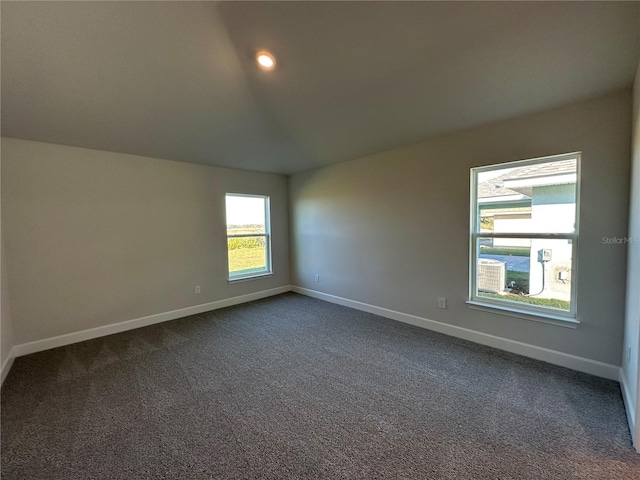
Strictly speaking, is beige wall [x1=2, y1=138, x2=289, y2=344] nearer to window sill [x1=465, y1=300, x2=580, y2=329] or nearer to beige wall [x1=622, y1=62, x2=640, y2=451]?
window sill [x1=465, y1=300, x2=580, y2=329]

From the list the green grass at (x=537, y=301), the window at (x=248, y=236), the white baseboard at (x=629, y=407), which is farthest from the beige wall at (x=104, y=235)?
the white baseboard at (x=629, y=407)

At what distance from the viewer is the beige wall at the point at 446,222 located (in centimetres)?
224

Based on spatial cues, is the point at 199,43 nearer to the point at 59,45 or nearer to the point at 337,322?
the point at 59,45

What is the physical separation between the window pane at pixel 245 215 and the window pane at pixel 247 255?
0.53ft

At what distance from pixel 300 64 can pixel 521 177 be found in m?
2.38

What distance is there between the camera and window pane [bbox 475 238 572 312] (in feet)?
8.29

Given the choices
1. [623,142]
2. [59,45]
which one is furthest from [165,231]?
[623,142]

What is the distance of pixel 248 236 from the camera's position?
4832 millimetres

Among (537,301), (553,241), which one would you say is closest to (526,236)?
(553,241)

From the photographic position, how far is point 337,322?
3676mm

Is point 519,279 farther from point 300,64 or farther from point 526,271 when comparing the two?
point 300,64

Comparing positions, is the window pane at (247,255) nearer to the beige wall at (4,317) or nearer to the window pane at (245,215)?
the window pane at (245,215)

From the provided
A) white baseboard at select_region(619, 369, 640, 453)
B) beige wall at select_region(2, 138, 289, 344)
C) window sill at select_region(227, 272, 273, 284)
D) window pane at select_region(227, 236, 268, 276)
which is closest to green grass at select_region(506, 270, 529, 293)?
white baseboard at select_region(619, 369, 640, 453)

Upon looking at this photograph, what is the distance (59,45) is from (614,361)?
16.6ft
